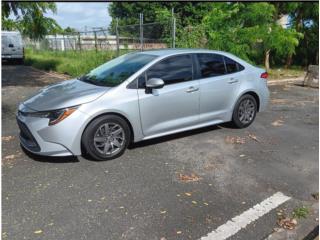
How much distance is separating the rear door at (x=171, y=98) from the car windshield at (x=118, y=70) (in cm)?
24

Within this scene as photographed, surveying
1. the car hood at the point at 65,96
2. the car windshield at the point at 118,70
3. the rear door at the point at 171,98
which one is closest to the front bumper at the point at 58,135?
the car hood at the point at 65,96

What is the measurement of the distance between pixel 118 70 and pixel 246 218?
308 centimetres

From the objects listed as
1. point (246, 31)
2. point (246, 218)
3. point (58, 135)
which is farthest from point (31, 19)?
point (246, 218)

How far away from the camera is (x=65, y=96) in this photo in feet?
15.8

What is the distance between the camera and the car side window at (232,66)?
622 cm

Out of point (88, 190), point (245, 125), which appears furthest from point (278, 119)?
point (88, 190)

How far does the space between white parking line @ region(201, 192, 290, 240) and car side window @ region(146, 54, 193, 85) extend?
2.34 metres

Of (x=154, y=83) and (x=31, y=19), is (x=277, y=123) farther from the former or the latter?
(x=31, y=19)

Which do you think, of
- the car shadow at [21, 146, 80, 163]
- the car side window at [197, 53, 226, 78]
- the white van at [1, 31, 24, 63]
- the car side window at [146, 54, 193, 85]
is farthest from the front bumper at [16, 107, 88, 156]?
the white van at [1, 31, 24, 63]

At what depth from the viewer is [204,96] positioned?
225 inches

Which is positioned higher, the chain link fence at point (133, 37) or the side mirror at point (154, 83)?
the chain link fence at point (133, 37)

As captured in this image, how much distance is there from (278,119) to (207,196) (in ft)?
13.7

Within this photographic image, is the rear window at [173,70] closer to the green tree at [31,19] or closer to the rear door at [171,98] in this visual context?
the rear door at [171,98]

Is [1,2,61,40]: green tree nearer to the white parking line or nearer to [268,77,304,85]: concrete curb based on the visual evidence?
[268,77,304,85]: concrete curb
